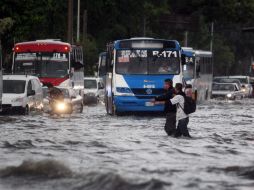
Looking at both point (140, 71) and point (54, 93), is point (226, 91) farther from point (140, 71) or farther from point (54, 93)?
point (54, 93)

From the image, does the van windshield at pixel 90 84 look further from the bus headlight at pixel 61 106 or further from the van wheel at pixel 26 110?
the van wheel at pixel 26 110

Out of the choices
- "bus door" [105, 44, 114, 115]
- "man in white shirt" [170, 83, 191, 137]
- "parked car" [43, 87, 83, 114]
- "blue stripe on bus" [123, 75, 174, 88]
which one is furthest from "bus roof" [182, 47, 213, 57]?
"man in white shirt" [170, 83, 191, 137]

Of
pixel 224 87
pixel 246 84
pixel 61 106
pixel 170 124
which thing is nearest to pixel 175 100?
pixel 170 124

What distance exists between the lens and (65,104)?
36.0 metres

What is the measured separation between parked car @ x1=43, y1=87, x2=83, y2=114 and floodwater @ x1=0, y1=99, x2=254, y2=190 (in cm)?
422

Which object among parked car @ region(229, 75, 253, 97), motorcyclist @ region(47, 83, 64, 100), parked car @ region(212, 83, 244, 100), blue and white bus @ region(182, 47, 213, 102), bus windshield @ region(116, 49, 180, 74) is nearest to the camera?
bus windshield @ region(116, 49, 180, 74)

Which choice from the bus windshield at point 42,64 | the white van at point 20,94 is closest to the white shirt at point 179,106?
the white van at point 20,94

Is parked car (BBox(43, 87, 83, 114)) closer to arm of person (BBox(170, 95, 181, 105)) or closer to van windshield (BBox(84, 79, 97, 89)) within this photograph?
arm of person (BBox(170, 95, 181, 105))

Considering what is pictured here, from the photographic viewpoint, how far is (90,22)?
236 feet

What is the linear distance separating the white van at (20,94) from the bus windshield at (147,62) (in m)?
3.35

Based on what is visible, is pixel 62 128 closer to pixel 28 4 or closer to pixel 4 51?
pixel 28 4

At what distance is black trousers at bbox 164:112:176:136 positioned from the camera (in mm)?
24000

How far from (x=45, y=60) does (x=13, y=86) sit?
6.12 meters

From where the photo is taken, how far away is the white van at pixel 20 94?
111 feet
